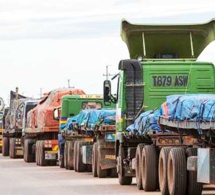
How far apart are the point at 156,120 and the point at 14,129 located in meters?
33.2

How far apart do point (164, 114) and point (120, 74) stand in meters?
5.82

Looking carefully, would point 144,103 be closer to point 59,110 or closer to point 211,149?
point 211,149

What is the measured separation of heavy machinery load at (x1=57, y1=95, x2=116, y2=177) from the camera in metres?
30.1

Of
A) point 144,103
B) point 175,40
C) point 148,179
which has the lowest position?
point 148,179

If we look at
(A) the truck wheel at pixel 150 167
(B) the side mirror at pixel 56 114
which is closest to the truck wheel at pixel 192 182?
(A) the truck wheel at pixel 150 167

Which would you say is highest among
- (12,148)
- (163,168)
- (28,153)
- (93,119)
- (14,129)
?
(14,129)

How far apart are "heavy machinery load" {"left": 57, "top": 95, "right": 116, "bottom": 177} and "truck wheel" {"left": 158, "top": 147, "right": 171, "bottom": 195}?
7484 mm

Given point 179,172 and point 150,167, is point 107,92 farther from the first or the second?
point 179,172

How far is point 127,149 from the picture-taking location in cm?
2622

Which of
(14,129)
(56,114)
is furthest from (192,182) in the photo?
(14,129)

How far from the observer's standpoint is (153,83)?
85.0 ft

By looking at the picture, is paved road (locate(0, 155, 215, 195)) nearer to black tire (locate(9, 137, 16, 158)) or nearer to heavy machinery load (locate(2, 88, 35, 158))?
heavy machinery load (locate(2, 88, 35, 158))

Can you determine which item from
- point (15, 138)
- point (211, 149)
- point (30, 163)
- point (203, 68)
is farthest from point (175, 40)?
point (15, 138)

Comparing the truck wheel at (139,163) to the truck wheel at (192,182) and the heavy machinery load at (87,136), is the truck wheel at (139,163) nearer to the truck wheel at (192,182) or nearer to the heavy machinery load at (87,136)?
the truck wheel at (192,182)
